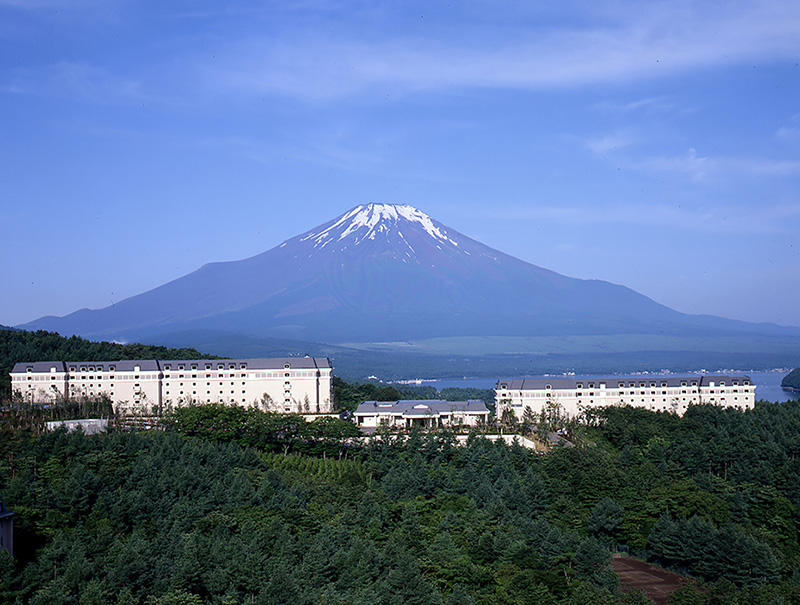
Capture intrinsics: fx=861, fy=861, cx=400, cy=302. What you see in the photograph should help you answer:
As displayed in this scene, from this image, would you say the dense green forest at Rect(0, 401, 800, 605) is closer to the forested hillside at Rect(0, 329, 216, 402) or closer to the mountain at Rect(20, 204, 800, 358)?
the forested hillside at Rect(0, 329, 216, 402)

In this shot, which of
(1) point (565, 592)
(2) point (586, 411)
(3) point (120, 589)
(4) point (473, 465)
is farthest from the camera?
(2) point (586, 411)

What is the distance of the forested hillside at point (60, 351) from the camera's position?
41.8 m

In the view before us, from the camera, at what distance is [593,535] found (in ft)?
79.1

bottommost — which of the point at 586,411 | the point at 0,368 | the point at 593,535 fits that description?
the point at 593,535

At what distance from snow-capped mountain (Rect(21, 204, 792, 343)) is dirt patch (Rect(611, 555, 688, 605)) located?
375 ft

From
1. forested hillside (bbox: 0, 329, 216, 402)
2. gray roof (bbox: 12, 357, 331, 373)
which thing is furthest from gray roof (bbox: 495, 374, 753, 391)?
forested hillside (bbox: 0, 329, 216, 402)

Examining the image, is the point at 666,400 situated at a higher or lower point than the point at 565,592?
higher

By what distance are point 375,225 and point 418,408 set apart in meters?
122

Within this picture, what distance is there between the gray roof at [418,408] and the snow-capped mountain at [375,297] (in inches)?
Answer: 3865

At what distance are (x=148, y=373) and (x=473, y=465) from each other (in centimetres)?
1757

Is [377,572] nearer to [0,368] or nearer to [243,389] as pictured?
[243,389]

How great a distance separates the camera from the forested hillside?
1646 inches

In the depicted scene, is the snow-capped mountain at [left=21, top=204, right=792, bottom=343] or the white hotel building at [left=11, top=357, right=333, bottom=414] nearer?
the white hotel building at [left=11, top=357, right=333, bottom=414]

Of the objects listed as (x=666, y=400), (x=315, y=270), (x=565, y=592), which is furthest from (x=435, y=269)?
(x=565, y=592)
